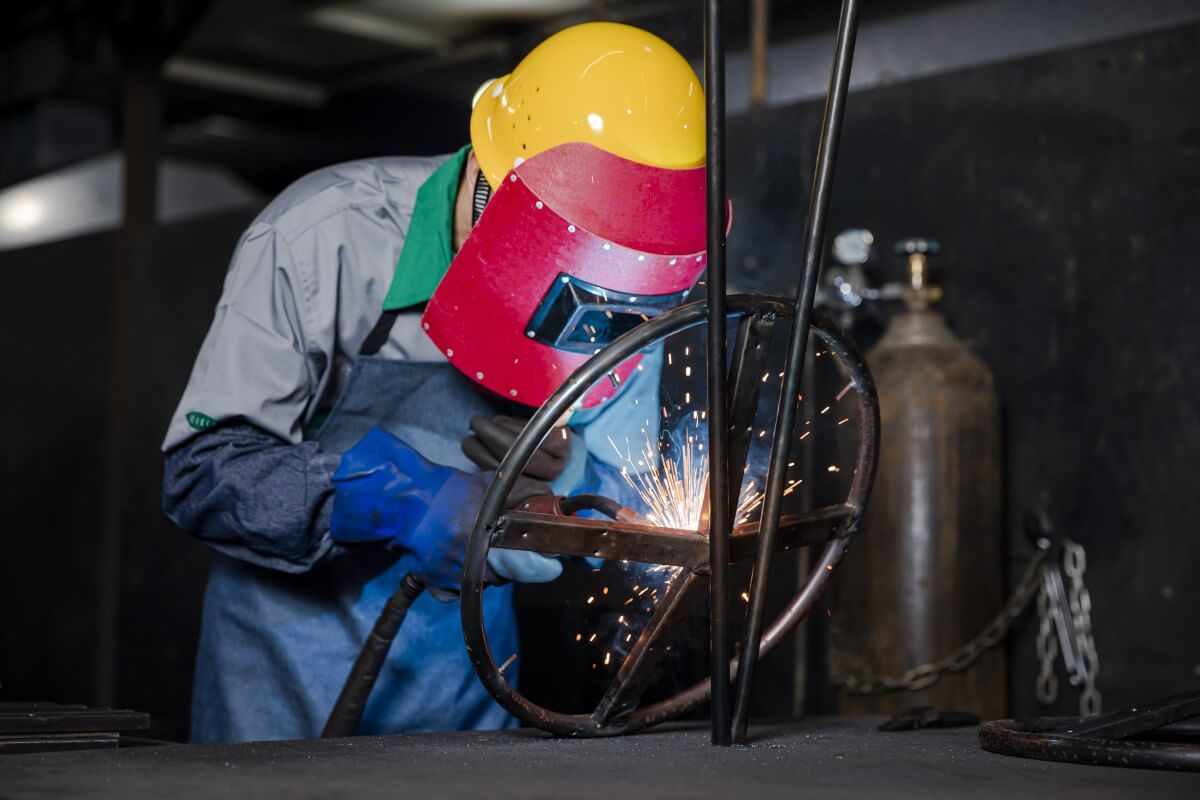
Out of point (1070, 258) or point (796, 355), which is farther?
point (1070, 258)

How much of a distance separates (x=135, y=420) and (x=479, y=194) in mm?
3154

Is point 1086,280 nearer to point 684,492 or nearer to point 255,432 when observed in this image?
point 684,492

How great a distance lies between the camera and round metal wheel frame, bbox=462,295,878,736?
1.11 metres

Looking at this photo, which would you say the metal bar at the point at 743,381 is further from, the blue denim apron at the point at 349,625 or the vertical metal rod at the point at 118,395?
the vertical metal rod at the point at 118,395

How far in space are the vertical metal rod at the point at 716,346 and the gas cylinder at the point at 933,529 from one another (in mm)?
1532

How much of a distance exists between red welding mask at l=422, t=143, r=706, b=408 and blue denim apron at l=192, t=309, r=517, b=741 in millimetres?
249

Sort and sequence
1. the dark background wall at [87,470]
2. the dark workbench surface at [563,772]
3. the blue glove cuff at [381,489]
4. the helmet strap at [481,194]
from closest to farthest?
the dark workbench surface at [563,772]
the blue glove cuff at [381,489]
the helmet strap at [481,194]
the dark background wall at [87,470]

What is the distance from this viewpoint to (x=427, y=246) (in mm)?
1649

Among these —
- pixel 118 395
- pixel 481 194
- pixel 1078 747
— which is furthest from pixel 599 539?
pixel 118 395

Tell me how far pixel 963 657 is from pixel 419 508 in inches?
62.6

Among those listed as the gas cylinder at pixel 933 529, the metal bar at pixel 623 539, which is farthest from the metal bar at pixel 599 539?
the gas cylinder at pixel 933 529

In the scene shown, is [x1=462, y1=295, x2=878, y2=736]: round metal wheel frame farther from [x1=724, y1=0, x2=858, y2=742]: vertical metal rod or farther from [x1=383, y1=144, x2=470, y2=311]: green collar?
[x1=383, y1=144, x2=470, y2=311]: green collar

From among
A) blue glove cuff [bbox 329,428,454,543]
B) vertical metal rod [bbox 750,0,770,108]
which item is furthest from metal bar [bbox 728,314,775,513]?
vertical metal rod [bbox 750,0,770,108]

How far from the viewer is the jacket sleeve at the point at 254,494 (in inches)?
58.1
